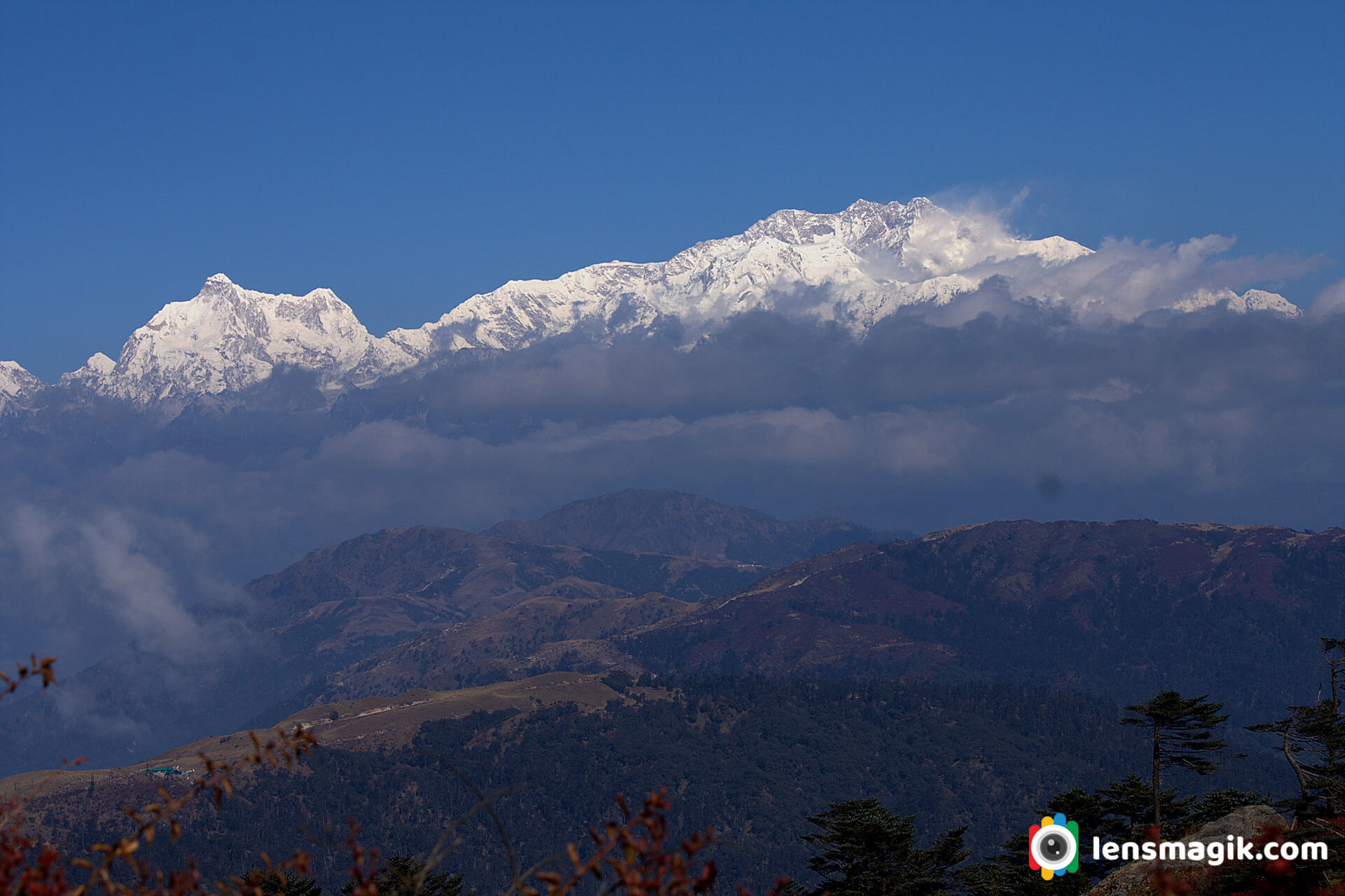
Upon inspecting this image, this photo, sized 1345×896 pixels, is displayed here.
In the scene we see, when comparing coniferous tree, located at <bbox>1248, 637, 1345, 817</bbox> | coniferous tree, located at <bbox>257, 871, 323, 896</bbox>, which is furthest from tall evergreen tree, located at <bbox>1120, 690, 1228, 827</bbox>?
coniferous tree, located at <bbox>257, 871, 323, 896</bbox>

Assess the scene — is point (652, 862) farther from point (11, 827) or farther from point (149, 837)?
point (11, 827)

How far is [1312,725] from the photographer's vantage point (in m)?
77.6

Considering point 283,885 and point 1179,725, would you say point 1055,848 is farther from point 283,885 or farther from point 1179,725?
point 283,885

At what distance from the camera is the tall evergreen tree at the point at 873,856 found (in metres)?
83.7

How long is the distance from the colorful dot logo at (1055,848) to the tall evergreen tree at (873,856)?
856 cm

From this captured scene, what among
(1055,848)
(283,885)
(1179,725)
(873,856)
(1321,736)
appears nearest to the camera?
(283,885)

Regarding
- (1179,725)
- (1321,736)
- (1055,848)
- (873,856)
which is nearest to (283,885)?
(873,856)

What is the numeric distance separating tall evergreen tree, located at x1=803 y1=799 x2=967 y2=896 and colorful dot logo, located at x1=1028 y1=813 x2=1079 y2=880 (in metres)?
8.56

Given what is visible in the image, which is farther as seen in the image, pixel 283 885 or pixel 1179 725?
pixel 1179 725

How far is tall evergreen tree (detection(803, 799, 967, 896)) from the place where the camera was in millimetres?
83688

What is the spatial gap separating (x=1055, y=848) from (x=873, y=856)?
17834 millimetres

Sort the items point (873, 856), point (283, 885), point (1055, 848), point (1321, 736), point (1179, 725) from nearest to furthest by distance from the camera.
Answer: point (283, 885) < point (1179, 725) < point (1321, 736) < point (873, 856) < point (1055, 848)

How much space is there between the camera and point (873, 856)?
86.7 metres

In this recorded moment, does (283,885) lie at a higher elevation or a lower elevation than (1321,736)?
lower
